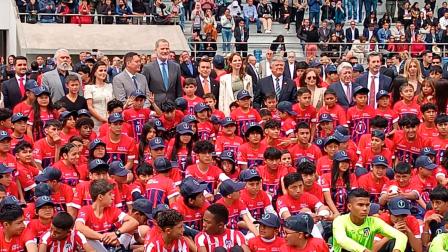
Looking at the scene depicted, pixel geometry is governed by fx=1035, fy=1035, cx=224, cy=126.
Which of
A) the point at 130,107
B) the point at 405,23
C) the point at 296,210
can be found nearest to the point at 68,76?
the point at 130,107

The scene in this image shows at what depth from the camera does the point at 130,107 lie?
15344 mm

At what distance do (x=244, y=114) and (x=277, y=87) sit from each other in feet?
4.63

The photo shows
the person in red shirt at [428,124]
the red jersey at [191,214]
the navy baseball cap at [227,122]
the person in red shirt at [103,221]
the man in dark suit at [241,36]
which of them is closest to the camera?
the person in red shirt at [103,221]

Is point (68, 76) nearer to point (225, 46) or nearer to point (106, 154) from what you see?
point (106, 154)

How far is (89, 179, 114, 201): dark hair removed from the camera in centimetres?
1135

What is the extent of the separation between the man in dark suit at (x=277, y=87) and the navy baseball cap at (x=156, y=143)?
3113 millimetres

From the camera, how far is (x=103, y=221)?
37.6 feet

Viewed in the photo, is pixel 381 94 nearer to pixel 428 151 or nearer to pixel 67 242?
pixel 428 151

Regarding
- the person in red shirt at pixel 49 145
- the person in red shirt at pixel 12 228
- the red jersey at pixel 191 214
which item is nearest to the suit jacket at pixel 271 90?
the person in red shirt at pixel 49 145

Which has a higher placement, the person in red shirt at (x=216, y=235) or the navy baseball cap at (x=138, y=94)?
the navy baseball cap at (x=138, y=94)

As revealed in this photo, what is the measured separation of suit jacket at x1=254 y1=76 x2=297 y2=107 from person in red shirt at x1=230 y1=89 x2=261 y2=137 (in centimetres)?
105

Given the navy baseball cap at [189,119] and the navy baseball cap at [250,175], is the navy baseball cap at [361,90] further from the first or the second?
the navy baseball cap at [250,175]

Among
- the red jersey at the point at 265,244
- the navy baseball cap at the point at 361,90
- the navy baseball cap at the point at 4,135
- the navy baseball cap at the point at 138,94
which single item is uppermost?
the navy baseball cap at the point at 138,94

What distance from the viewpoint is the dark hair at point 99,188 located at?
37.2ft
